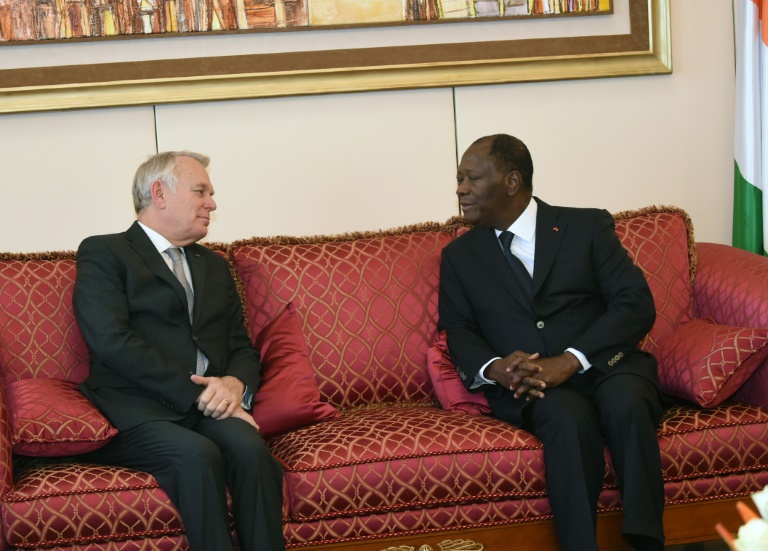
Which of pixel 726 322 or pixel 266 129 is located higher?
pixel 266 129

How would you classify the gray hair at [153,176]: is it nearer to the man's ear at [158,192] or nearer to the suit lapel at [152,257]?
the man's ear at [158,192]

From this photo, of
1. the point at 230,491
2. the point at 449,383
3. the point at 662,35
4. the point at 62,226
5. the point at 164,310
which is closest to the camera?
the point at 230,491

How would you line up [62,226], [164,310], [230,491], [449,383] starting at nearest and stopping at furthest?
Result: [230,491]
[164,310]
[449,383]
[62,226]

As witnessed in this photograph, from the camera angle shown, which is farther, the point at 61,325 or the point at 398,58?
the point at 398,58

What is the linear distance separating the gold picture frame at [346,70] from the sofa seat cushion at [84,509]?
1.80 m

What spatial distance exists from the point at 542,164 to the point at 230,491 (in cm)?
220

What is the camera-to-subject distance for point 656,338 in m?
3.52

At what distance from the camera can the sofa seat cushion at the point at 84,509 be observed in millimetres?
2617

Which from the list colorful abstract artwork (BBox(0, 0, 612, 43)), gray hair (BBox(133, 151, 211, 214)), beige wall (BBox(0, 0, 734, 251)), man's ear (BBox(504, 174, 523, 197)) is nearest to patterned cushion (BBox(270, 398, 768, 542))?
man's ear (BBox(504, 174, 523, 197))

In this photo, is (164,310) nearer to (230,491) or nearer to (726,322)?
(230,491)

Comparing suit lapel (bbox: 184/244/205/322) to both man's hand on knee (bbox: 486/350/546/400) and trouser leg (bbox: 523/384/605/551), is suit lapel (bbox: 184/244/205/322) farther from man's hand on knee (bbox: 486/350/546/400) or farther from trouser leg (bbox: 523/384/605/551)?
trouser leg (bbox: 523/384/605/551)

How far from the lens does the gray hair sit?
3.26 metres

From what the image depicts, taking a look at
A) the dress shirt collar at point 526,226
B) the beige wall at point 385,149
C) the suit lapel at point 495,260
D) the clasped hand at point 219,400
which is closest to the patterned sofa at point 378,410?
the clasped hand at point 219,400

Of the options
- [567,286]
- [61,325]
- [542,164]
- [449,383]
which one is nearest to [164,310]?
[61,325]
